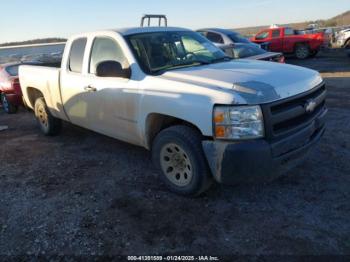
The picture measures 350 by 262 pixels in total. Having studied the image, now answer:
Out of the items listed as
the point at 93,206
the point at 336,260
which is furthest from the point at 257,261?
the point at 93,206

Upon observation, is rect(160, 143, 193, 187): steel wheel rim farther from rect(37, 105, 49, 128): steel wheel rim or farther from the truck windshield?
rect(37, 105, 49, 128): steel wheel rim

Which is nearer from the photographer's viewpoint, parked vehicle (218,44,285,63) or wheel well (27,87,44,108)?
wheel well (27,87,44,108)

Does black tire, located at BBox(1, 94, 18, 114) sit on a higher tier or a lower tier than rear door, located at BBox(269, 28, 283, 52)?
lower

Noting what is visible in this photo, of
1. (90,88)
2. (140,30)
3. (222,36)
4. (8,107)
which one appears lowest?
(8,107)

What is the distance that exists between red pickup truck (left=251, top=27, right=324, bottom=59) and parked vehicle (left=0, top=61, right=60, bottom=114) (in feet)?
46.3

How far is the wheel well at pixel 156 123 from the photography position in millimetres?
4188

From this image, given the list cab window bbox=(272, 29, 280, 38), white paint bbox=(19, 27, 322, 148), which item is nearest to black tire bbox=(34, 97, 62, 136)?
white paint bbox=(19, 27, 322, 148)

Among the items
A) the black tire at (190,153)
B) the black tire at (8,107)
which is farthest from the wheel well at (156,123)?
the black tire at (8,107)

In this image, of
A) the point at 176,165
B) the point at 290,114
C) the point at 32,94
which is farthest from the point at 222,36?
the point at 290,114

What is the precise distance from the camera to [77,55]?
5.54m

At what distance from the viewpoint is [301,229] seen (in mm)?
3416

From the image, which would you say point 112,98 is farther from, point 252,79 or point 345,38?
point 345,38

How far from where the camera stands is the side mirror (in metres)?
4.30

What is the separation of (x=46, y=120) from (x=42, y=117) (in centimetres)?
17
